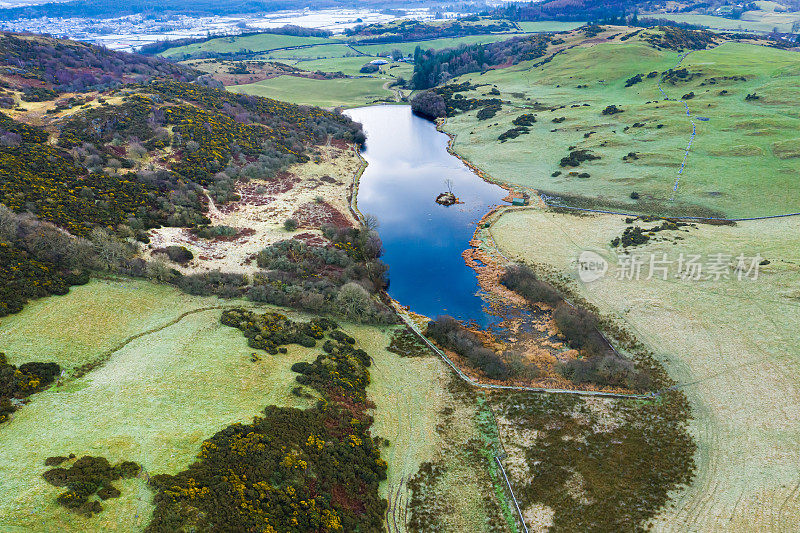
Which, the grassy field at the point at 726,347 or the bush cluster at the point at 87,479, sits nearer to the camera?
the bush cluster at the point at 87,479

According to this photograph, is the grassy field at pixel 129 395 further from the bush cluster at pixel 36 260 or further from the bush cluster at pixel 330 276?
the bush cluster at pixel 330 276

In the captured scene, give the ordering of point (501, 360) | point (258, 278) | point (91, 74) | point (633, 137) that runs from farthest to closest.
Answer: point (91, 74) < point (633, 137) < point (258, 278) < point (501, 360)

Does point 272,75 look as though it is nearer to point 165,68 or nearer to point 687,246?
point 165,68

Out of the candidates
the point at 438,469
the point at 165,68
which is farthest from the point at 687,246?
the point at 165,68

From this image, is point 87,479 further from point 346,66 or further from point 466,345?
point 346,66

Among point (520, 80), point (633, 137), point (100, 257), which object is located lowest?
point (100, 257)

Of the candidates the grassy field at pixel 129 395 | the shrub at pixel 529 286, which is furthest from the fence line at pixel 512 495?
the shrub at pixel 529 286

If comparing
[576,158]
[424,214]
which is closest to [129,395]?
[424,214]
